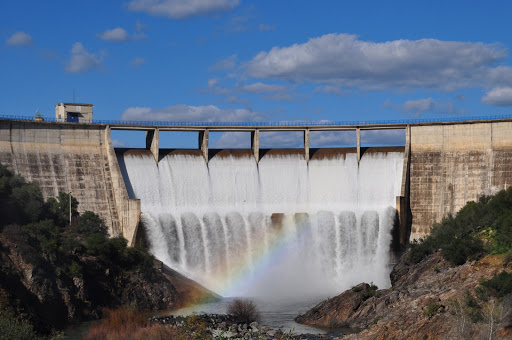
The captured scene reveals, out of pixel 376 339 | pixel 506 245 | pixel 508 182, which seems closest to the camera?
pixel 376 339

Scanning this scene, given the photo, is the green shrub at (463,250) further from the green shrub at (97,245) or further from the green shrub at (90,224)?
the green shrub at (90,224)

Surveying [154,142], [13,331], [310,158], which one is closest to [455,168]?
[310,158]

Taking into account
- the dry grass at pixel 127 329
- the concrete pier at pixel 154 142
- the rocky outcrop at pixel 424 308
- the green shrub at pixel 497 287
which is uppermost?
the concrete pier at pixel 154 142

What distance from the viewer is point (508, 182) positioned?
72.8 meters

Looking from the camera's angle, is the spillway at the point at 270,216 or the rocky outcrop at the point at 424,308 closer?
the rocky outcrop at the point at 424,308

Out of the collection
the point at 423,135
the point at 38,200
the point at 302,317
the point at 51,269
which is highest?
the point at 423,135

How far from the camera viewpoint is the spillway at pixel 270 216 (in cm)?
6975

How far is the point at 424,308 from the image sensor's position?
47188 millimetres

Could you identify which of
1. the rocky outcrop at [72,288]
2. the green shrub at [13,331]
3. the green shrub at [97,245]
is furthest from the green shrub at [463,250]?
the green shrub at [13,331]

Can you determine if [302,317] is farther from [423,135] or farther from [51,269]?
[423,135]

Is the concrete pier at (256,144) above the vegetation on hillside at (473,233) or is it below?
above

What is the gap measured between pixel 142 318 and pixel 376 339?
15965 mm

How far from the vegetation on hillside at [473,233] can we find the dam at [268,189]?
405 centimetres

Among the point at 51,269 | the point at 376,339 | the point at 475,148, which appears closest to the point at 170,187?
the point at 51,269
